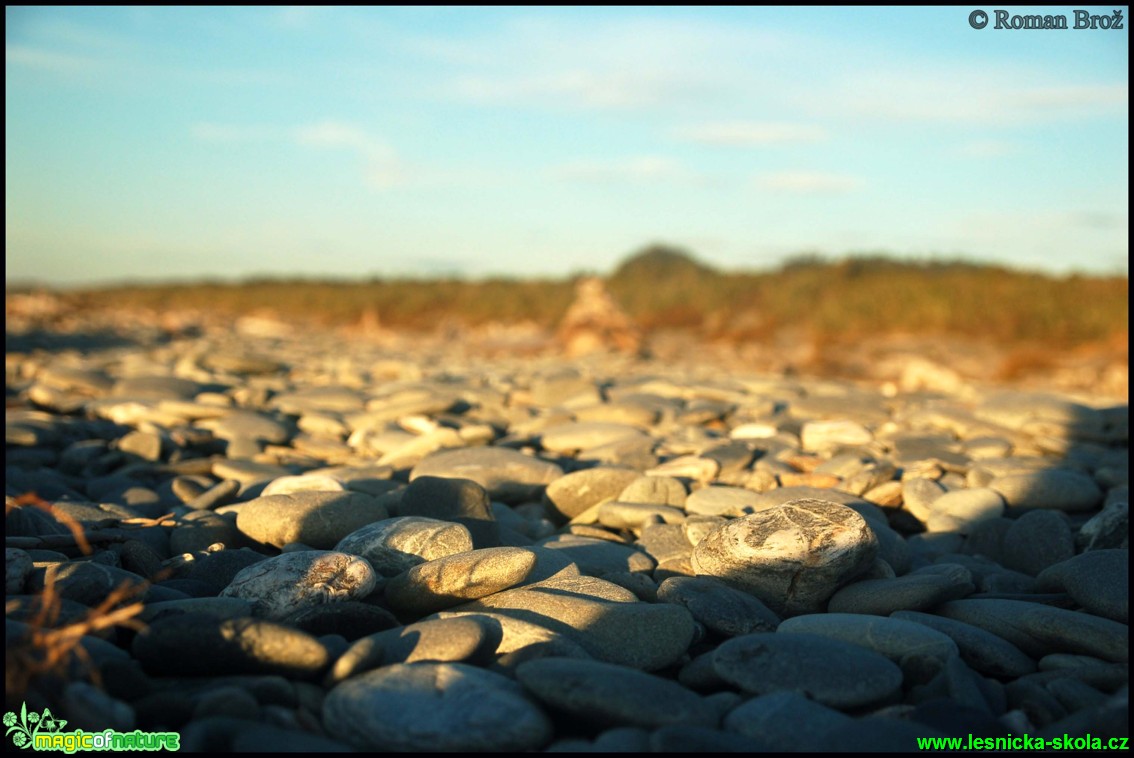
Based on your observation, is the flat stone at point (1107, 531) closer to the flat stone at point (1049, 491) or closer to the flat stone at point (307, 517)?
the flat stone at point (1049, 491)

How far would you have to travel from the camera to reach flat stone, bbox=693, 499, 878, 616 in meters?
2.88

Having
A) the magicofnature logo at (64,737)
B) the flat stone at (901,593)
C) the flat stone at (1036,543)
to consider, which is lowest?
the flat stone at (1036,543)

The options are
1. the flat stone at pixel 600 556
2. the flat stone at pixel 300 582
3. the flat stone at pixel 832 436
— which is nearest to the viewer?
the flat stone at pixel 300 582

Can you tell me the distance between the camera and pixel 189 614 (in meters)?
2.24

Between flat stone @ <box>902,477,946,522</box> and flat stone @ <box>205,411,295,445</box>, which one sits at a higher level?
flat stone @ <box>205,411,295,445</box>

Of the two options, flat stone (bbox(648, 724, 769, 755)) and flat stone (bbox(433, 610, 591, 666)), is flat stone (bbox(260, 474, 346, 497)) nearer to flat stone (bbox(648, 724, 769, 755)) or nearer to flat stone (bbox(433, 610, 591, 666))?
flat stone (bbox(433, 610, 591, 666))

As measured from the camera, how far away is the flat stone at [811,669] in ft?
7.20

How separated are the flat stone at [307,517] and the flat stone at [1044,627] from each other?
6.81ft

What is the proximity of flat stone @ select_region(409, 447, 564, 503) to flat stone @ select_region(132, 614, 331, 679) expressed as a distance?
2.02 m

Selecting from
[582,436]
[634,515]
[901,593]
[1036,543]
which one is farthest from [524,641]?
[582,436]

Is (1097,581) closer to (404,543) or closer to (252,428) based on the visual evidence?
(404,543)

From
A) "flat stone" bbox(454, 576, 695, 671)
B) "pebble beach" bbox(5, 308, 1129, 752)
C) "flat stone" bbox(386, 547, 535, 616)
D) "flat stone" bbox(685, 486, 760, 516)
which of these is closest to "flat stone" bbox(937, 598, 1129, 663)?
"pebble beach" bbox(5, 308, 1129, 752)

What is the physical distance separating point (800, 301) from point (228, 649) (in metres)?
15.1

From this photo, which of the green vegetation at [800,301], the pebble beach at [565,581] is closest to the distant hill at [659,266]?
the green vegetation at [800,301]
